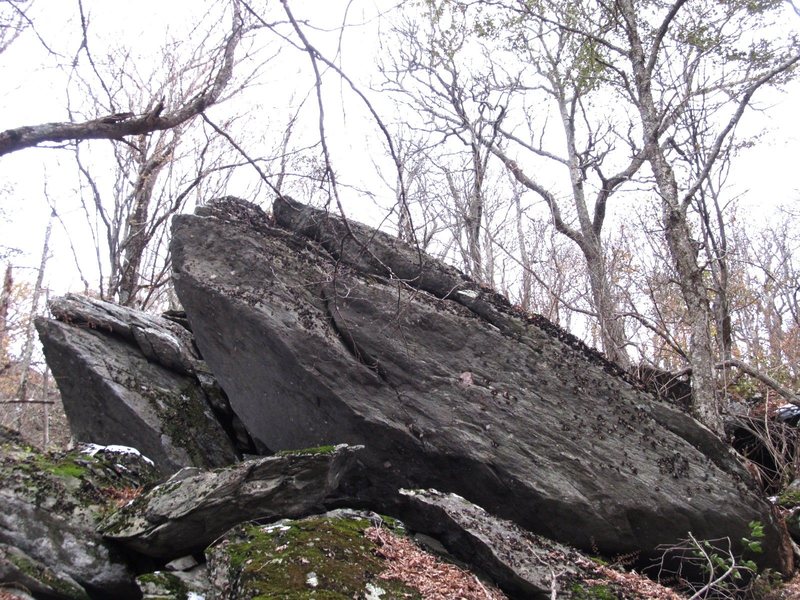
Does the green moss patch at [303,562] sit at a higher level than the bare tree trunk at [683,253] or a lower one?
lower

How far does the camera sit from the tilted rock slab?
4.16 meters

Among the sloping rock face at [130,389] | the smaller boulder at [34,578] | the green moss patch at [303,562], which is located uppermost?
the sloping rock face at [130,389]

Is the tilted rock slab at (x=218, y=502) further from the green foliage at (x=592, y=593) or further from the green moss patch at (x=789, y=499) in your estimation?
the green moss patch at (x=789, y=499)

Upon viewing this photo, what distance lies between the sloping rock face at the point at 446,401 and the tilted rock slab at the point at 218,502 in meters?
0.72

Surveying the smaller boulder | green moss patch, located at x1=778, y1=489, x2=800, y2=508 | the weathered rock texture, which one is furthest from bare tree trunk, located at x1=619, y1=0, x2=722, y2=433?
the smaller boulder

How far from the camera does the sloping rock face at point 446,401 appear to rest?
16.5 feet

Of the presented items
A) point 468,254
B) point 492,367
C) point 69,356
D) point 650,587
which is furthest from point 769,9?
point 69,356

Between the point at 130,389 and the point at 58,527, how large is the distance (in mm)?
1878

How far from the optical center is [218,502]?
13.7 feet

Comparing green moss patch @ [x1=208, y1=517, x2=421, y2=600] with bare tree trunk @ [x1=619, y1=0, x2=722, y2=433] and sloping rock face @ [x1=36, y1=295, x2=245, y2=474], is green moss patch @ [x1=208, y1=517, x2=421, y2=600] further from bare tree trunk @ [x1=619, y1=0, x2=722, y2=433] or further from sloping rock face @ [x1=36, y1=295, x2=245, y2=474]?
bare tree trunk @ [x1=619, y1=0, x2=722, y2=433]

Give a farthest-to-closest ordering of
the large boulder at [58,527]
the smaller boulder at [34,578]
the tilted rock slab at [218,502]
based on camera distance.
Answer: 1. the tilted rock slab at [218,502]
2. the large boulder at [58,527]
3. the smaller boulder at [34,578]

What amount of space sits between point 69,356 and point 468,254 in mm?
9526

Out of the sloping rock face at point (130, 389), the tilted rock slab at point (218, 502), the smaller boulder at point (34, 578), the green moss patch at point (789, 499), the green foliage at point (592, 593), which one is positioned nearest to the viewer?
the smaller boulder at point (34, 578)

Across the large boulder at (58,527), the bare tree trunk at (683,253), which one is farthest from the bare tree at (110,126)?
the bare tree trunk at (683,253)
